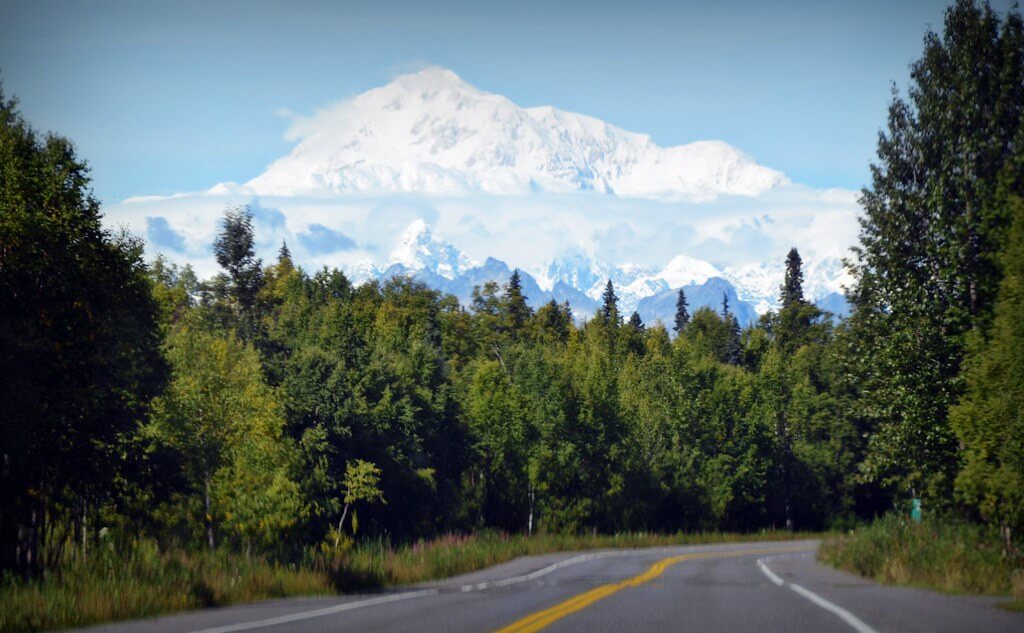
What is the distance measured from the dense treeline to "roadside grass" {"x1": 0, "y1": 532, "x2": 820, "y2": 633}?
3.93 m

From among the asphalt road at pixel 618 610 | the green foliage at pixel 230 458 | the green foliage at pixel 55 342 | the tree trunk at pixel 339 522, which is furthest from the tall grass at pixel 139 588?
the tree trunk at pixel 339 522

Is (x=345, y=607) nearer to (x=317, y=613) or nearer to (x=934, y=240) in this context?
(x=317, y=613)

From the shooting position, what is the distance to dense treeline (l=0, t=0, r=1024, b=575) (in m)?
24.0

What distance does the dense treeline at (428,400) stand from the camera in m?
24.0

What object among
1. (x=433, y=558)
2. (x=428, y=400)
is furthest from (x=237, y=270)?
(x=433, y=558)

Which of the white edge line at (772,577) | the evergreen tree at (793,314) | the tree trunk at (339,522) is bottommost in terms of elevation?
the tree trunk at (339,522)

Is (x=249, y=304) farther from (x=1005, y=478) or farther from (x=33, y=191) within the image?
(x=1005, y=478)

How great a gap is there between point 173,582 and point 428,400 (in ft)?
160

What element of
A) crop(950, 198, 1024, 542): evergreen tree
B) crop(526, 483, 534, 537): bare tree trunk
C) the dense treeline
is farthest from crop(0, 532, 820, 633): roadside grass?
crop(526, 483, 534, 537): bare tree trunk

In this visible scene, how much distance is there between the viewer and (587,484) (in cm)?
7138

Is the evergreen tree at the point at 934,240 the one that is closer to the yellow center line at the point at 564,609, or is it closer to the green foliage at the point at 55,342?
the yellow center line at the point at 564,609

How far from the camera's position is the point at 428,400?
215ft

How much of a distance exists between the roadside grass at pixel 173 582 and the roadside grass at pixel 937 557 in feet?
38.9

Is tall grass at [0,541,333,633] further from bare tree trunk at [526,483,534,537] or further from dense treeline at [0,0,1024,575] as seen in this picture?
bare tree trunk at [526,483,534,537]
